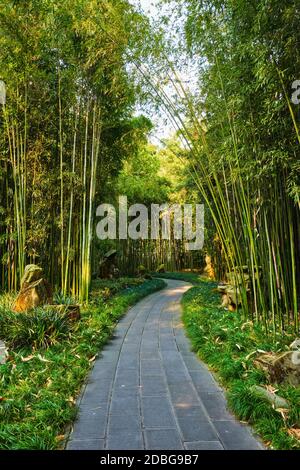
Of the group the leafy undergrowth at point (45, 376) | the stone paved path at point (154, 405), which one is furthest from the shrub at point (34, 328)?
the stone paved path at point (154, 405)

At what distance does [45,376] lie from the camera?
2.67m

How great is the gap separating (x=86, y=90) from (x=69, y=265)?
2.63 metres

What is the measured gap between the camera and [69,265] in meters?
5.61

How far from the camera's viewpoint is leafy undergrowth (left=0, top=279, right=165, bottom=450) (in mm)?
1866

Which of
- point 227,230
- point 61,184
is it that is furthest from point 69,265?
point 227,230

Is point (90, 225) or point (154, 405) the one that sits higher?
point (90, 225)

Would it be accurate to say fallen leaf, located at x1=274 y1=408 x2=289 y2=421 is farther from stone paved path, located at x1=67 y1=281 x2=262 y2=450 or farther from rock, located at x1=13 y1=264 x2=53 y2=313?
rock, located at x1=13 y1=264 x2=53 y2=313

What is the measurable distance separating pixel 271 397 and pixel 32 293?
3078 millimetres

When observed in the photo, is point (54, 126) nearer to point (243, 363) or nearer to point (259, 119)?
point (259, 119)

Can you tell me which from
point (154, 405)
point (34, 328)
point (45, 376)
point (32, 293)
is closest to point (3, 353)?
point (34, 328)

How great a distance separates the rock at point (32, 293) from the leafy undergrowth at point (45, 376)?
0.20 meters

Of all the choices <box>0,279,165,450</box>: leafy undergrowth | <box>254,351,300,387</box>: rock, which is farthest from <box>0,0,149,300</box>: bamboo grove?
<box>254,351,300,387</box>: rock

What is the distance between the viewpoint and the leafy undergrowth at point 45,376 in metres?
1.87
